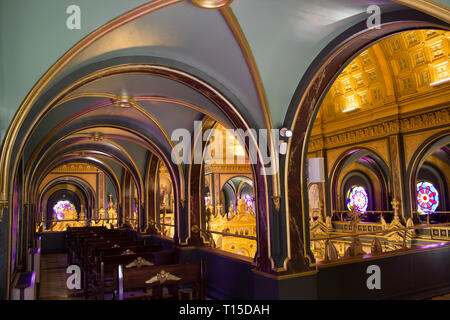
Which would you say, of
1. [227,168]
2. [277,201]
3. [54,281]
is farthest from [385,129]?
[227,168]

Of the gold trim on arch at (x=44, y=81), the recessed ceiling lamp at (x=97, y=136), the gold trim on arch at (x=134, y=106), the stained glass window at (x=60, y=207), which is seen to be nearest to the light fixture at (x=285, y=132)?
the gold trim on arch at (x=134, y=106)

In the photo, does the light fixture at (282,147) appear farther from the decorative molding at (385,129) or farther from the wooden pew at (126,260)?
the decorative molding at (385,129)

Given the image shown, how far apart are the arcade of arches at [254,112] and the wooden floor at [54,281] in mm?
591

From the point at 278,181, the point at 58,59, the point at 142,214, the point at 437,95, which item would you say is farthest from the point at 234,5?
the point at 142,214

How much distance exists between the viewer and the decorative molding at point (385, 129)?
38.7 ft

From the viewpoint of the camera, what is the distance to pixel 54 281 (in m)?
10.6

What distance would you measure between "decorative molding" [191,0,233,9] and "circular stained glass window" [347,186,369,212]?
1901cm

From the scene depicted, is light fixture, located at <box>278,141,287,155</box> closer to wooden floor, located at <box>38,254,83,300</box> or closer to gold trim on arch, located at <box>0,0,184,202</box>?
gold trim on arch, located at <box>0,0,184,202</box>

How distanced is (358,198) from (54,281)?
58.8 ft

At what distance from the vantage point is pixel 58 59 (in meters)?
4.07

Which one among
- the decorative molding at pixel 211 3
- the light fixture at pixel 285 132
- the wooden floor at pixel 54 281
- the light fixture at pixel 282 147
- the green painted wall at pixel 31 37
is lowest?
the wooden floor at pixel 54 281

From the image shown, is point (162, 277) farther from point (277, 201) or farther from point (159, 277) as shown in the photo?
point (277, 201)

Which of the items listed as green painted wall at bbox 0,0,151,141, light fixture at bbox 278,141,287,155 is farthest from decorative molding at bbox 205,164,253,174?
green painted wall at bbox 0,0,151,141

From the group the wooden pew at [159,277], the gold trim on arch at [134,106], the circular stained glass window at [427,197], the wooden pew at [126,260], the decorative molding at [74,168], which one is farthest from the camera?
the decorative molding at [74,168]
